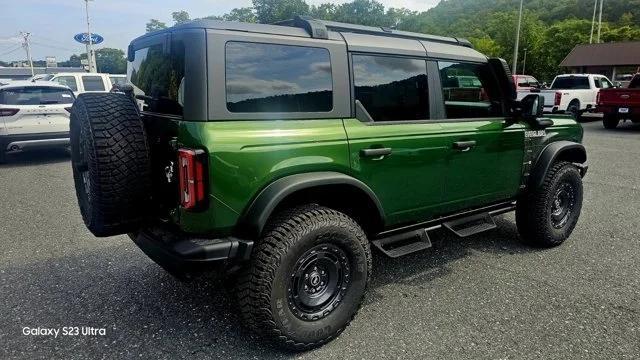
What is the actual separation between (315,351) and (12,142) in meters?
7.86

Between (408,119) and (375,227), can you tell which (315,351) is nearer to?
(375,227)

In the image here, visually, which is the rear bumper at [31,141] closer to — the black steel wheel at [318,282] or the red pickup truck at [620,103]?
the black steel wheel at [318,282]

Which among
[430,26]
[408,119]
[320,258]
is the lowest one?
[320,258]

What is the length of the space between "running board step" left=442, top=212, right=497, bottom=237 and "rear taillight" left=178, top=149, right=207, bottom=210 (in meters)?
A: 2.09

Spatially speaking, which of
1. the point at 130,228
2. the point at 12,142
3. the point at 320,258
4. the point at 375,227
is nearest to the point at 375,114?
the point at 375,227

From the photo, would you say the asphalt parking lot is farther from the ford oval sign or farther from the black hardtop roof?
the ford oval sign

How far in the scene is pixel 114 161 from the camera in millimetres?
2377

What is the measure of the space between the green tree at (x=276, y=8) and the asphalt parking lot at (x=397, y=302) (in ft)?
183

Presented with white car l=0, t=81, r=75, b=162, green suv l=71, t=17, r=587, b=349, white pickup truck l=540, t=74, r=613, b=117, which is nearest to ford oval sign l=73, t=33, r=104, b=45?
white car l=0, t=81, r=75, b=162

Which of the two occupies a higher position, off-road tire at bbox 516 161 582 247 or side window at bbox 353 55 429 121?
side window at bbox 353 55 429 121

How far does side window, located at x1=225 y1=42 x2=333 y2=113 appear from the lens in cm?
241

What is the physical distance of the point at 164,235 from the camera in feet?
8.36

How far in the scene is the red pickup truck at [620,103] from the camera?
44.0ft

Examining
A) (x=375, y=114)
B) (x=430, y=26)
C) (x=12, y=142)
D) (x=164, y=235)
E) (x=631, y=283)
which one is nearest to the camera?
(x=164, y=235)
